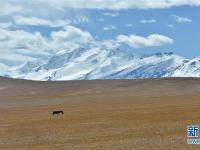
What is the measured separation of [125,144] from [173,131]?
276 inches

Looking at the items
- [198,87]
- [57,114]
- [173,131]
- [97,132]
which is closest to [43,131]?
[97,132]

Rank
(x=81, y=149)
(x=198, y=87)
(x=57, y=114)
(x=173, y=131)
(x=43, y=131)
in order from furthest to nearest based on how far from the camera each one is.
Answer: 1. (x=198, y=87)
2. (x=57, y=114)
3. (x=43, y=131)
4. (x=173, y=131)
5. (x=81, y=149)

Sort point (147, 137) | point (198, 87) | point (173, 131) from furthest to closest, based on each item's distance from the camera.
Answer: point (198, 87) < point (173, 131) < point (147, 137)

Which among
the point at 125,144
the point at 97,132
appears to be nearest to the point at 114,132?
the point at 97,132

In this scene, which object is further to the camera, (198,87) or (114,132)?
(198,87)

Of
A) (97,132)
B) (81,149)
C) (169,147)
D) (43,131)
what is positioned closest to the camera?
(169,147)

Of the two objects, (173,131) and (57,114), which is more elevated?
(57,114)

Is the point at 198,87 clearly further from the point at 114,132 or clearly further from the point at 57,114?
the point at 114,132

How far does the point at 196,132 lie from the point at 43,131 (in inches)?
676

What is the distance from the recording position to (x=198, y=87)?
187125 mm

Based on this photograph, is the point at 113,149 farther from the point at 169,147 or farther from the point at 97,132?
the point at 97,132

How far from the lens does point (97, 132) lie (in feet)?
136

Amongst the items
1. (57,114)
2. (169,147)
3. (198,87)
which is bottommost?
(169,147)

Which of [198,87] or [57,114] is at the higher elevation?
[198,87]
